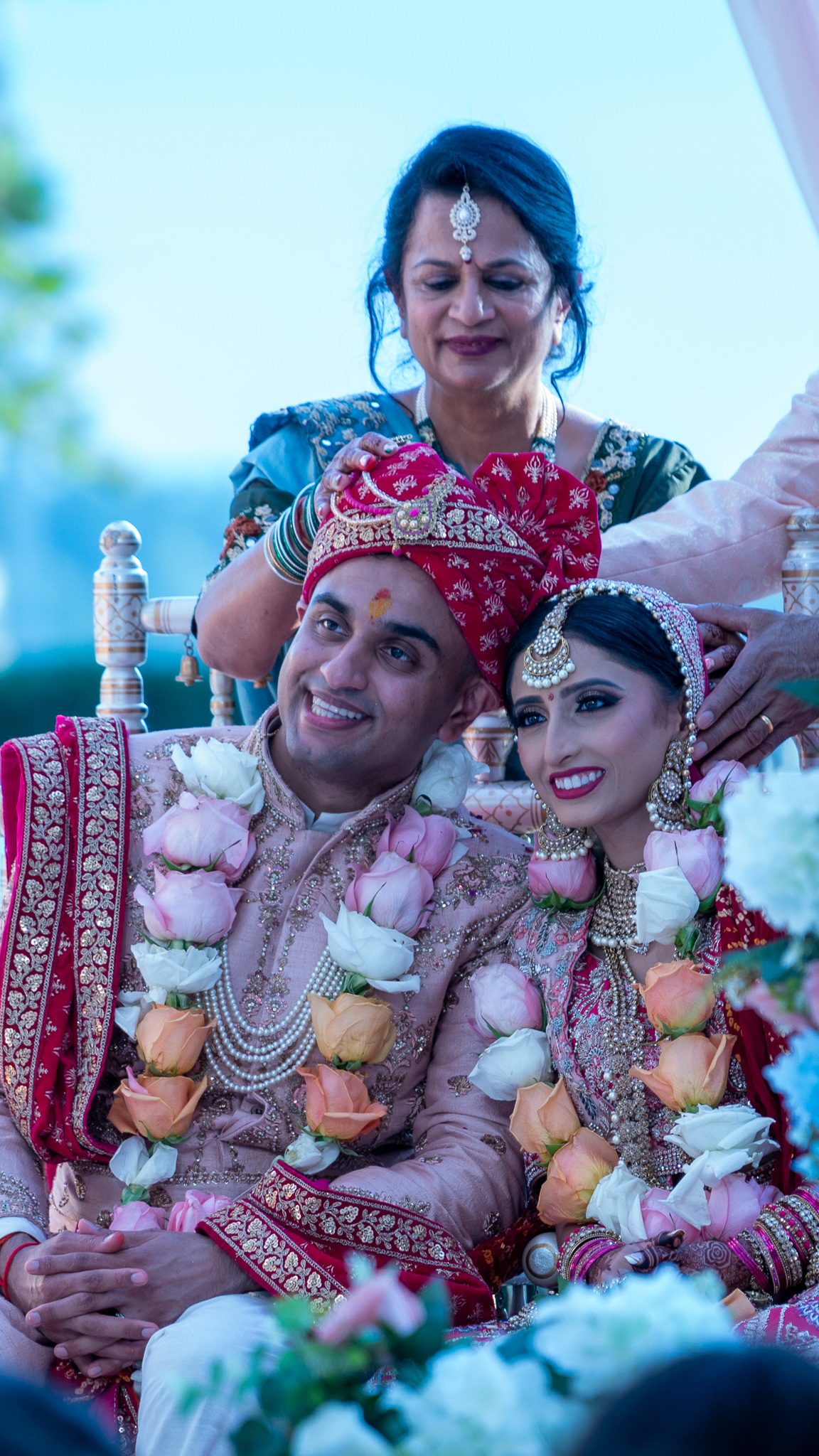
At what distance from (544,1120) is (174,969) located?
586mm

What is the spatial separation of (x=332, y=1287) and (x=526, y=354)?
178 centimetres

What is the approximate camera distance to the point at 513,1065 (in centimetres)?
199

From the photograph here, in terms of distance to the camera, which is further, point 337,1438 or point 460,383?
point 460,383

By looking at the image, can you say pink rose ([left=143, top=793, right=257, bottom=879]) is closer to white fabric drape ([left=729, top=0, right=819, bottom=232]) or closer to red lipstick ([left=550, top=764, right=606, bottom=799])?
red lipstick ([left=550, top=764, right=606, bottom=799])

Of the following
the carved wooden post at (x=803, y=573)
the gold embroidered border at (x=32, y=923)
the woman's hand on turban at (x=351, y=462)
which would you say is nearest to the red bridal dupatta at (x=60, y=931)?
the gold embroidered border at (x=32, y=923)

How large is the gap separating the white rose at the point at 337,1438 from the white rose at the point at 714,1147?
1116 millimetres

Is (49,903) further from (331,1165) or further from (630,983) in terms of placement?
(630,983)

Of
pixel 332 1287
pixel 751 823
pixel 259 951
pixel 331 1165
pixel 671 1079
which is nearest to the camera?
pixel 751 823

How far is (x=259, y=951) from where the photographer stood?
2166 mm

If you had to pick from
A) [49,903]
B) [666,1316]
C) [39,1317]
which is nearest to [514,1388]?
[666,1316]

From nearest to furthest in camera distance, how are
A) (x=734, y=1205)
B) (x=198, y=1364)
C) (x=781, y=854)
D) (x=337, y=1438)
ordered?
(x=337, y=1438) → (x=781, y=854) → (x=198, y=1364) → (x=734, y=1205)

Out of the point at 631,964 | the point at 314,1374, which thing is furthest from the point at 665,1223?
the point at 314,1374

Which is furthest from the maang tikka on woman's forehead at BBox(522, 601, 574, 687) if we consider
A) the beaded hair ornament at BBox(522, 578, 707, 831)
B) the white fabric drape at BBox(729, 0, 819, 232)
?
the white fabric drape at BBox(729, 0, 819, 232)

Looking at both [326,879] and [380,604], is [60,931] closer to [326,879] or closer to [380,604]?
[326,879]
